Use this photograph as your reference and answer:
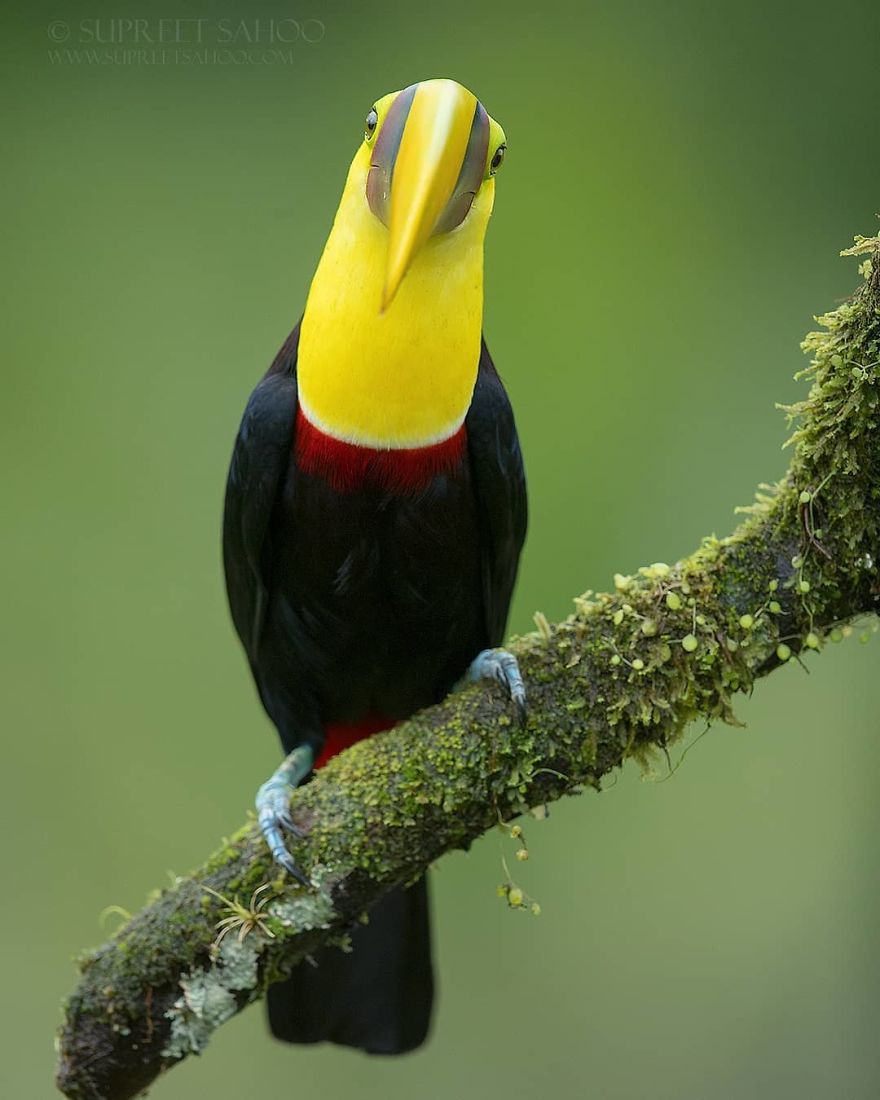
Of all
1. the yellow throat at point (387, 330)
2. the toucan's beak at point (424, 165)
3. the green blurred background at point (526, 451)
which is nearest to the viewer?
the toucan's beak at point (424, 165)

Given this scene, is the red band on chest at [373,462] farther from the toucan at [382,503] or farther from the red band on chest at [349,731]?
the red band on chest at [349,731]

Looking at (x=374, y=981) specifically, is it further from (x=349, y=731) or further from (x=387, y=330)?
(x=387, y=330)

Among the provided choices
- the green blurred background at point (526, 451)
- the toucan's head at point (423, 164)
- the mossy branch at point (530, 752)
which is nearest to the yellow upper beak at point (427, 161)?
the toucan's head at point (423, 164)

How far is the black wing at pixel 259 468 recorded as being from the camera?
1564 millimetres

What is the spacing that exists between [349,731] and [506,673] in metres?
0.45

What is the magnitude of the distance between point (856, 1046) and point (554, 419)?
1457 millimetres

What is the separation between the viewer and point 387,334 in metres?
1.41

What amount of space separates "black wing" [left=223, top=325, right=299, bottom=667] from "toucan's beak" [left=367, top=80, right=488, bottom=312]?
0.96 ft

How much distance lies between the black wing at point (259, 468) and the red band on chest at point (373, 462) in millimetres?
39

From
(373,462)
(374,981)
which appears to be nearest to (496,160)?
(373,462)

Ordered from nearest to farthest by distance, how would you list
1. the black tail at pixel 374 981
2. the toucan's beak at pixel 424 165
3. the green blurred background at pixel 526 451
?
the toucan's beak at pixel 424 165 → the black tail at pixel 374 981 → the green blurred background at pixel 526 451

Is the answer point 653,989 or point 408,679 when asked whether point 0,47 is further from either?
point 653,989

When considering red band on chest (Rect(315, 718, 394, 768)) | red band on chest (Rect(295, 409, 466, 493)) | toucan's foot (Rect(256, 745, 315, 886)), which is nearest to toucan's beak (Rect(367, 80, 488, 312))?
red band on chest (Rect(295, 409, 466, 493))

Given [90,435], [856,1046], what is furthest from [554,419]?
[856,1046]
